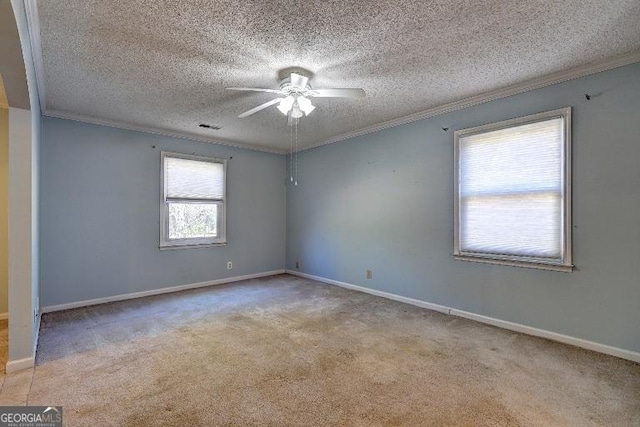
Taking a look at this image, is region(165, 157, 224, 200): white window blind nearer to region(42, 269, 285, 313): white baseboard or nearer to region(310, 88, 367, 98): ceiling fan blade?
region(42, 269, 285, 313): white baseboard

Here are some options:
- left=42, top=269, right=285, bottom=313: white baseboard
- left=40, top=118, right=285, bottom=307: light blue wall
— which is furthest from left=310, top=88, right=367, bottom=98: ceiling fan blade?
left=42, top=269, right=285, bottom=313: white baseboard

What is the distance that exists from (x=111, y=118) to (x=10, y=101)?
1989mm

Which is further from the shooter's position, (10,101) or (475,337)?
(475,337)

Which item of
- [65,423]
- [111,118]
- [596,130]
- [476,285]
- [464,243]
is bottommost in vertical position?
[65,423]

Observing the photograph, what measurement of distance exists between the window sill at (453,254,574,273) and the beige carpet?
2.25 ft

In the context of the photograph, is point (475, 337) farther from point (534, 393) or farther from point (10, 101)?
point (10, 101)

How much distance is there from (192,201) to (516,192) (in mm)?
4472

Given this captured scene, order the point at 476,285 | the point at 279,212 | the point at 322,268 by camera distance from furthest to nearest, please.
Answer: the point at 279,212
the point at 322,268
the point at 476,285

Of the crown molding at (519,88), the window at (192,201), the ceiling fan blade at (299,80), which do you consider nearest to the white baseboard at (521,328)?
the crown molding at (519,88)

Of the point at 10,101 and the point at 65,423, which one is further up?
the point at 10,101

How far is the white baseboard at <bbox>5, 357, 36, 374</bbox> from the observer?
239 centimetres

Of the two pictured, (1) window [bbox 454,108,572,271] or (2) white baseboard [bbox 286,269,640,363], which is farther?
(1) window [bbox 454,108,572,271]

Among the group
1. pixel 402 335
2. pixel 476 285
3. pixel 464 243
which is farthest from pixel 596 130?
pixel 402 335

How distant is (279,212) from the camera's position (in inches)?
247
